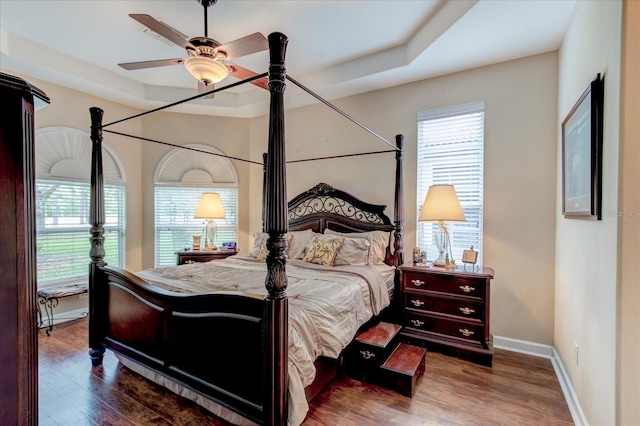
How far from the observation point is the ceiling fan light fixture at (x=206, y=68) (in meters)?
2.28

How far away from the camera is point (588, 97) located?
182cm

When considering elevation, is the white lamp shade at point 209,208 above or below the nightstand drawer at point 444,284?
above

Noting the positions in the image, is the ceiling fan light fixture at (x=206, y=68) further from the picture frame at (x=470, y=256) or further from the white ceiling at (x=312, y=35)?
the picture frame at (x=470, y=256)

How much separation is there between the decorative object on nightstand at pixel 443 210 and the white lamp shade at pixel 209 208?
2901mm

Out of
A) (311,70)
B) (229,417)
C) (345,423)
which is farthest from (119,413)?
(311,70)

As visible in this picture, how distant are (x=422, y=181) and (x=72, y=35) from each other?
13.4 ft

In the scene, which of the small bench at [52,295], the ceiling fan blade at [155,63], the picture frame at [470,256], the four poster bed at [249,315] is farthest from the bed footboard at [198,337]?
the picture frame at [470,256]

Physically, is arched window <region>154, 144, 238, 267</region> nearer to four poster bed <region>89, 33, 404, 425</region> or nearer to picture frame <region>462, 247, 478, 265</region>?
four poster bed <region>89, 33, 404, 425</region>

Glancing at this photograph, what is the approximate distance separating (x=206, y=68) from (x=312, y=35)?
1.37m

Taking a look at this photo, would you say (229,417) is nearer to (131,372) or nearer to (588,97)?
(131,372)

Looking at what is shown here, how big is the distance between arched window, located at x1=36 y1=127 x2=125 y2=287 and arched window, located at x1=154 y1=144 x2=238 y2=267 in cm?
66

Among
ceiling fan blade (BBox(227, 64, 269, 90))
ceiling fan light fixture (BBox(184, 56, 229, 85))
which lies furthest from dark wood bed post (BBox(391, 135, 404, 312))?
ceiling fan light fixture (BBox(184, 56, 229, 85))

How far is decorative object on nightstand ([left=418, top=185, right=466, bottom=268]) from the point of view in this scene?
2971 millimetres

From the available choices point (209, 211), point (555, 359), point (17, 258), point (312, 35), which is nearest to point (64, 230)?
point (209, 211)
